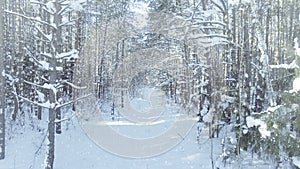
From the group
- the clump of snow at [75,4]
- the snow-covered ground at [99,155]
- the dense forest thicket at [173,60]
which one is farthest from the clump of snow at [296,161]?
the clump of snow at [75,4]

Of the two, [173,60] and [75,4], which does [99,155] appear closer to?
[75,4]

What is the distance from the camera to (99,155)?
1155 centimetres

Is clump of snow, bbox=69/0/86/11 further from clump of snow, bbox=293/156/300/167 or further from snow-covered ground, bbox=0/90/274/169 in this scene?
clump of snow, bbox=293/156/300/167

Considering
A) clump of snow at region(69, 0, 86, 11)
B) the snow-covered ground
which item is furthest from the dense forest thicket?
the snow-covered ground

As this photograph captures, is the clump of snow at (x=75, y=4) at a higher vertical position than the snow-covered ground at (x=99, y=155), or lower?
higher

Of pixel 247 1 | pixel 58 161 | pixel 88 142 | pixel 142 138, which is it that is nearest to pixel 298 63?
pixel 247 1

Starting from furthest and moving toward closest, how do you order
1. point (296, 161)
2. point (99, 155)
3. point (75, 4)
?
point (99, 155)
point (75, 4)
point (296, 161)

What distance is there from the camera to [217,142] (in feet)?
44.8

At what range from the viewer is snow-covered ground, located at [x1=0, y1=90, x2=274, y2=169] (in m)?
10.2

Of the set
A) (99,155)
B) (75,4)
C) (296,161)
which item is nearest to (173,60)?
(99,155)

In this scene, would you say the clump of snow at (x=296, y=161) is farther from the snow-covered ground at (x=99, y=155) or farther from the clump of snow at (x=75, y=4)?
the clump of snow at (x=75, y=4)

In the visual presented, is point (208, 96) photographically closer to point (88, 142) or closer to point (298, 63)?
point (88, 142)

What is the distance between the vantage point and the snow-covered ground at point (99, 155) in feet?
33.6

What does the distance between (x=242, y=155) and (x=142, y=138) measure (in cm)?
384
